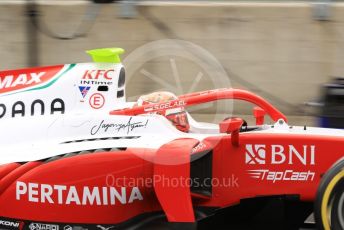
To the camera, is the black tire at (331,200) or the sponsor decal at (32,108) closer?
the black tire at (331,200)

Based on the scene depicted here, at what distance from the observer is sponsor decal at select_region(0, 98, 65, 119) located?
4569 millimetres

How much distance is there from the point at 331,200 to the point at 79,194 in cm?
148

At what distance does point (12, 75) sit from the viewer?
186 inches

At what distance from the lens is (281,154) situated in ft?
13.4

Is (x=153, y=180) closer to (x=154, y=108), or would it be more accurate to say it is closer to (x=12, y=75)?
(x=154, y=108)

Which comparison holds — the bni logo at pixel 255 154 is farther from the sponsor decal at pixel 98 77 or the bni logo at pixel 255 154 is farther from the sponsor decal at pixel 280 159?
the sponsor decal at pixel 98 77

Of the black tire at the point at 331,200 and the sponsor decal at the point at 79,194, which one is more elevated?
the black tire at the point at 331,200

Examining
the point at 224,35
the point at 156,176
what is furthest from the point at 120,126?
the point at 224,35

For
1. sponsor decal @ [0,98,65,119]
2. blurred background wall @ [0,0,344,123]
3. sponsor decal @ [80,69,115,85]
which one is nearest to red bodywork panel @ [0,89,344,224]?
sponsor decal @ [0,98,65,119]

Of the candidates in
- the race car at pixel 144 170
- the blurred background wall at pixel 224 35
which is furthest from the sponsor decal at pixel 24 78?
the blurred background wall at pixel 224 35

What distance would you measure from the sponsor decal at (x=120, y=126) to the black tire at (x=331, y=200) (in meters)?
1.21

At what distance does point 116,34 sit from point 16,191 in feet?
11.3

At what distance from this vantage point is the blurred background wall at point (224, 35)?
709cm

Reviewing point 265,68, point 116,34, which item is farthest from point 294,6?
point 116,34
